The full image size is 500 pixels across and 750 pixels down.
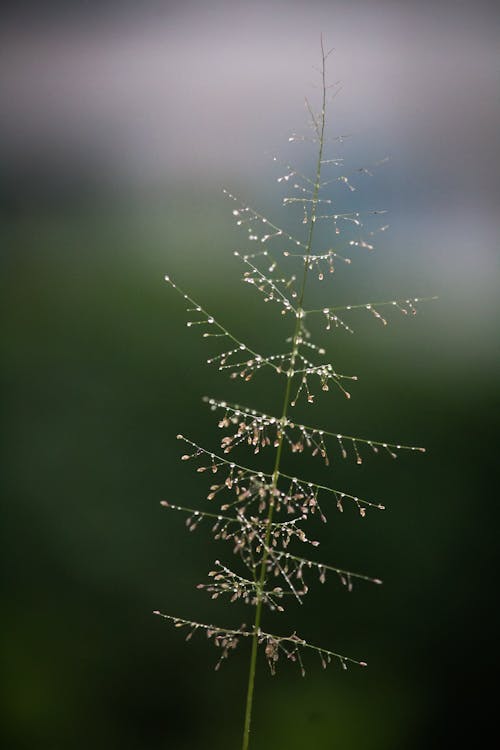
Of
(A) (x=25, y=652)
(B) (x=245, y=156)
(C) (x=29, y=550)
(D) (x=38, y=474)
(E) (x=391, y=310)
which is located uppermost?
(B) (x=245, y=156)

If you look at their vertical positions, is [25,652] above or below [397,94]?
below

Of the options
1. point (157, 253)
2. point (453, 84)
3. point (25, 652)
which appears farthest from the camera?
point (157, 253)

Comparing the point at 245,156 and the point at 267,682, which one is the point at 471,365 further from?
the point at 267,682

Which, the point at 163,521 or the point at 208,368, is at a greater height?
the point at 208,368

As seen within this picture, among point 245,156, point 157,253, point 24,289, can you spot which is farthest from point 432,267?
point 24,289

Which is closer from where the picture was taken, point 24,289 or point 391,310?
point 391,310

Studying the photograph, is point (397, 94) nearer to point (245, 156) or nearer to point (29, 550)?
point (245, 156)

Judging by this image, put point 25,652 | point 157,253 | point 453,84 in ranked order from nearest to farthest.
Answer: point 453,84, point 25,652, point 157,253
